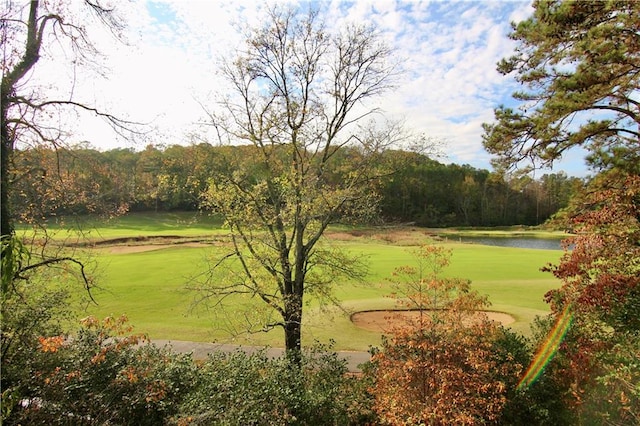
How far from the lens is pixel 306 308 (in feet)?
60.0

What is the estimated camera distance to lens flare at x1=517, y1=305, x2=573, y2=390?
843 centimetres

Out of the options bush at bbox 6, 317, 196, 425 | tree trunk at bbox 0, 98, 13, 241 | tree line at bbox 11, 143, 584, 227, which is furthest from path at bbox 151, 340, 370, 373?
tree trunk at bbox 0, 98, 13, 241

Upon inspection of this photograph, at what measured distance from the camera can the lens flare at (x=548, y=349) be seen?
843 centimetres

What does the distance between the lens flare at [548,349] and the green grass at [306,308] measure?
4.94m

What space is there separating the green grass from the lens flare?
16.2ft

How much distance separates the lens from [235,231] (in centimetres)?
1212

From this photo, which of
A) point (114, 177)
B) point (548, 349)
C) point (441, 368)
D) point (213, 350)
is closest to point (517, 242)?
point (548, 349)

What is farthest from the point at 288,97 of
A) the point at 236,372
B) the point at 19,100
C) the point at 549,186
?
the point at 549,186

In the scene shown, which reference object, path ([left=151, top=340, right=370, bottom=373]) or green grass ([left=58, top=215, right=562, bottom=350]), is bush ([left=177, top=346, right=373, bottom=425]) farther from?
path ([left=151, top=340, right=370, bottom=373])

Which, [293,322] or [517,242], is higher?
[293,322]

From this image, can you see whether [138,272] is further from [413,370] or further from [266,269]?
[413,370]

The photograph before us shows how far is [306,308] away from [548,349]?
37.1ft

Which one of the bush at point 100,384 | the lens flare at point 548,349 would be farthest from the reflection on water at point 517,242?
the bush at point 100,384

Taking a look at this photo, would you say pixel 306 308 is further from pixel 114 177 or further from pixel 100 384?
pixel 100 384
